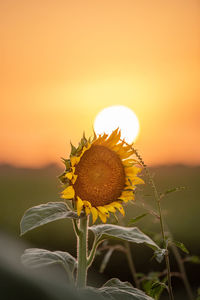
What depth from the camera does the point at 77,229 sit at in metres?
1.21

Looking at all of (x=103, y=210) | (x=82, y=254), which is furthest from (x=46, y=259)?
(x=103, y=210)

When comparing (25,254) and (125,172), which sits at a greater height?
(125,172)

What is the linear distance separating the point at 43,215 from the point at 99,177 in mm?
209

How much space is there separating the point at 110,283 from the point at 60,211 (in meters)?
0.27

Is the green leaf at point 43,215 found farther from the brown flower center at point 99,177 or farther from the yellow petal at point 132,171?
the yellow petal at point 132,171

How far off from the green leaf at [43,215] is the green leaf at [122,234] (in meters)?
0.09

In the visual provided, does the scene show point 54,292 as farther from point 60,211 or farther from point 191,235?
point 191,235

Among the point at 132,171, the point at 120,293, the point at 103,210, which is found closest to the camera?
the point at 120,293

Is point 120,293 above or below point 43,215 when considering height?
below

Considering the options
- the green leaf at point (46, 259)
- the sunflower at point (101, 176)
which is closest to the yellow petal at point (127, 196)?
the sunflower at point (101, 176)

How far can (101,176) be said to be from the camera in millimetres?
1256

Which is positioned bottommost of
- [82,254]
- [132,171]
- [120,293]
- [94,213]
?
[120,293]

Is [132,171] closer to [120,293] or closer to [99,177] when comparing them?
[99,177]

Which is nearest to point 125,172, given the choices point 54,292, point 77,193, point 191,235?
point 77,193
